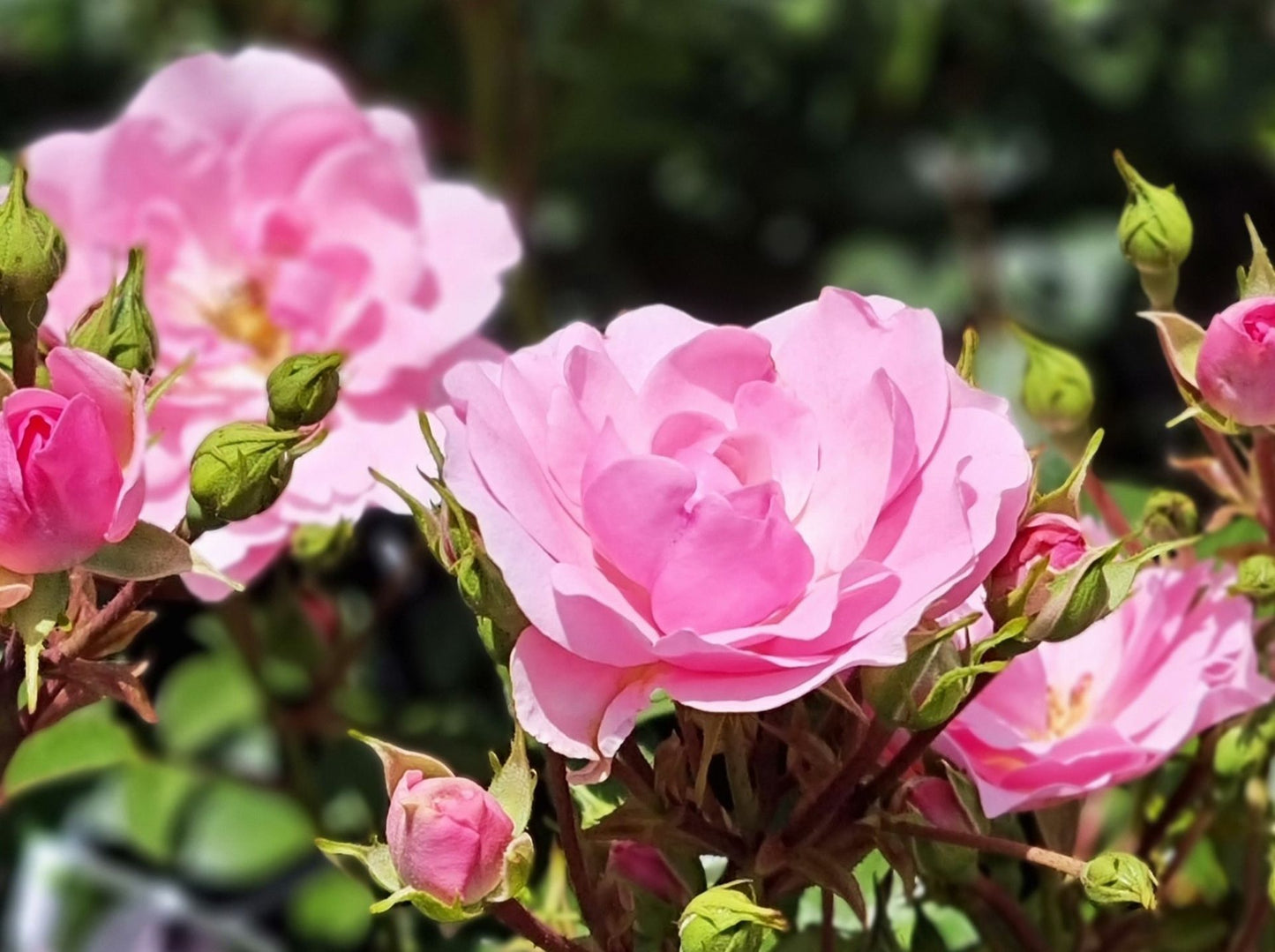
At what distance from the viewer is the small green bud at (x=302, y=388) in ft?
1.46

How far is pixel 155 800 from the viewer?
0.85 metres

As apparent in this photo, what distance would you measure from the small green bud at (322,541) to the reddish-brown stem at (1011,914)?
9.8 inches

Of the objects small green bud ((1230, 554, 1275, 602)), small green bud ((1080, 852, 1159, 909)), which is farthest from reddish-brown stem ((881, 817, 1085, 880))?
small green bud ((1230, 554, 1275, 602))

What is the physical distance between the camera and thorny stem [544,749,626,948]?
41 centimetres

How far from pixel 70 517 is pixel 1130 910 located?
346mm

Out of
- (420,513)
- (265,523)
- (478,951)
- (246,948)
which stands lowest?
(246,948)

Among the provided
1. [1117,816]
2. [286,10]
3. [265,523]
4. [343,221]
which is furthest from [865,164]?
[265,523]

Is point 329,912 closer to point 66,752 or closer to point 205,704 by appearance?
point 205,704

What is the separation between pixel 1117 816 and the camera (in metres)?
0.89

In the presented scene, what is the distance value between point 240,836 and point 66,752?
0.24 metres

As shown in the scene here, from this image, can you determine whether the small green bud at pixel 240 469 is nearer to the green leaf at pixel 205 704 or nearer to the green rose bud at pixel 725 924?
the green rose bud at pixel 725 924

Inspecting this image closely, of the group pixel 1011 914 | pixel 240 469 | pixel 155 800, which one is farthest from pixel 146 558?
pixel 155 800

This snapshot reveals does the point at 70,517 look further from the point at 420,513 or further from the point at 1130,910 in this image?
the point at 1130,910

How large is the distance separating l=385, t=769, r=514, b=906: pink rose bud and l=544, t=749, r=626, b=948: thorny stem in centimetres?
2
